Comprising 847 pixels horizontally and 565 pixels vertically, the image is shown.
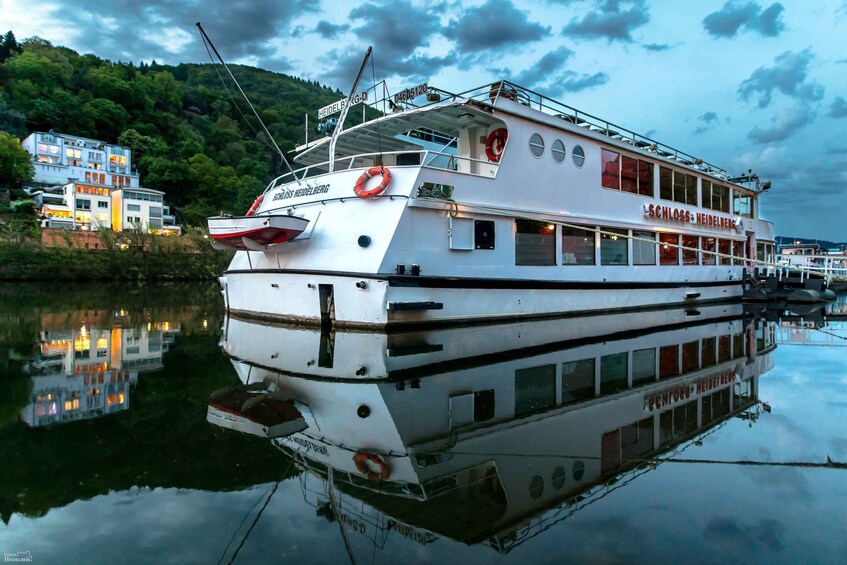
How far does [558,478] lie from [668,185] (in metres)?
14.8

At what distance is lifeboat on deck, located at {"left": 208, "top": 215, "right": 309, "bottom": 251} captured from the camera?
31.4ft

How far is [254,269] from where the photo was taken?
11.2 metres

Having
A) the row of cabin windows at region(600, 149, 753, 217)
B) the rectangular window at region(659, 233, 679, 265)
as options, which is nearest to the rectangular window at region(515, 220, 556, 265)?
the row of cabin windows at region(600, 149, 753, 217)

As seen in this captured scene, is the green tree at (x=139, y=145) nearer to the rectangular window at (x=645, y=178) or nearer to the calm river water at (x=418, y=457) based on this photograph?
the rectangular window at (x=645, y=178)

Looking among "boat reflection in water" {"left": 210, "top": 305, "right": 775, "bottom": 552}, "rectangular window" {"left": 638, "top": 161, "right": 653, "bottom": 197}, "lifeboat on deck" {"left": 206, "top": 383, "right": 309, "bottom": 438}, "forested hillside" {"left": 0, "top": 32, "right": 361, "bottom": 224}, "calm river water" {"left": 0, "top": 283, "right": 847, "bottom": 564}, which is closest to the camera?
"calm river water" {"left": 0, "top": 283, "right": 847, "bottom": 564}

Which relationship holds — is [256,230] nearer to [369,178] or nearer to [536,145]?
[369,178]

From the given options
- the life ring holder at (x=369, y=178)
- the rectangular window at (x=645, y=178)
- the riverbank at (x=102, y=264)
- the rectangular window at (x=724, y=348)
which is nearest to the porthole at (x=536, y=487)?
the rectangular window at (x=724, y=348)

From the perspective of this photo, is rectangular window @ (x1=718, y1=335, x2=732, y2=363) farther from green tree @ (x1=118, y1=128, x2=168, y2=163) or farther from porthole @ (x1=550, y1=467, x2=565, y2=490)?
green tree @ (x1=118, y1=128, x2=168, y2=163)

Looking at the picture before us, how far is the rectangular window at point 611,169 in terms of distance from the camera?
13410mm

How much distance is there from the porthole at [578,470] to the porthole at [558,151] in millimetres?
9635

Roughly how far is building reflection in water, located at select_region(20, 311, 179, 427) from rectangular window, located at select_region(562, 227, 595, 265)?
342 inches

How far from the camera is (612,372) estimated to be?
6.45 m

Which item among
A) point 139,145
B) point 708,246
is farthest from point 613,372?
point 139,145

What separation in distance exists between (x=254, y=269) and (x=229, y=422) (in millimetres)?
7380
